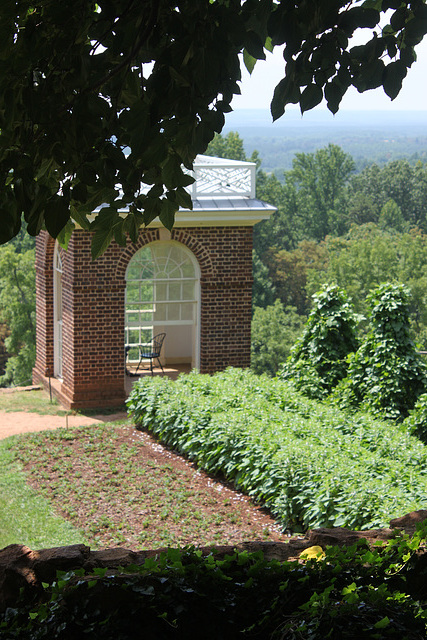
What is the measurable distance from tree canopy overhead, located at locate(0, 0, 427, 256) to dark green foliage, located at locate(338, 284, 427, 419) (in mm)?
8867

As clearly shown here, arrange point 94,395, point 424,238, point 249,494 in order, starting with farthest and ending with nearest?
1. point 424,238
2. point 94,395
3. point 249,494

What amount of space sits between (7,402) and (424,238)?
45874 millimetres

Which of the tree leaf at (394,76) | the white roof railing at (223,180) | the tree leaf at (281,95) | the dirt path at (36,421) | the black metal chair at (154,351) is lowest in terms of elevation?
the dirt path at (36,421)

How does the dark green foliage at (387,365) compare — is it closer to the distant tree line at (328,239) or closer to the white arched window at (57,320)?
the white arched window at (57,320)

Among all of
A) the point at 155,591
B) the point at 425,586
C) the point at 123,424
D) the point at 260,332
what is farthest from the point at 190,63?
the point at 260,332

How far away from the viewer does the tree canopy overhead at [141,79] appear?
300 centimetres

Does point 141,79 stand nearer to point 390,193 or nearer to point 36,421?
point 36,421

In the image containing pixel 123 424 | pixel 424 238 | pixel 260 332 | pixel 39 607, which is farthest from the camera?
pixel 424 238

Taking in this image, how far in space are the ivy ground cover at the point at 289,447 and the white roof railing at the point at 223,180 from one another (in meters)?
4.01

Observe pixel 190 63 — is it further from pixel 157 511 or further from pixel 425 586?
pixel 157 511

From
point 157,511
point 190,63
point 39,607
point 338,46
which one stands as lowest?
point 157,511

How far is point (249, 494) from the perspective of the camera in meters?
9.56

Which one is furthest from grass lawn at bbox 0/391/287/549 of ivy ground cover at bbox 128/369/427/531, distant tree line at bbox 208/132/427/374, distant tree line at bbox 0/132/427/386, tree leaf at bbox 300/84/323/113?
distant tree line at bbox 208/132/427/374

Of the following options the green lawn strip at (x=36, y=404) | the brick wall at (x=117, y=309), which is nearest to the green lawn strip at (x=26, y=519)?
the green lawn strip at (x=36, y=404)
